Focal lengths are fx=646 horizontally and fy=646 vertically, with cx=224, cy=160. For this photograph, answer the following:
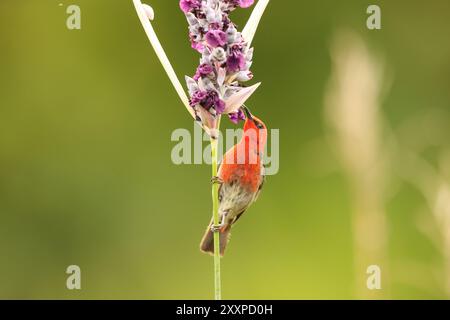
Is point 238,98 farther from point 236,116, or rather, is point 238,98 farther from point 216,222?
point 216,222

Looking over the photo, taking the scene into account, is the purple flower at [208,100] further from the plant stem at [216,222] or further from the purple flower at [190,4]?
the purple flower at [190,4]

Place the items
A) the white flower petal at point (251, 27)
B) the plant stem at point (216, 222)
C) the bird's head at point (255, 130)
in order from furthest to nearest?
the bird's head at point (255, 130), the white flower petal at point (251, 27), the plant stem at point (216, 222)

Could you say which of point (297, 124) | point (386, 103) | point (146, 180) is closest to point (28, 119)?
point (146, 180)

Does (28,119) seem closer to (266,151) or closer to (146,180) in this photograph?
(146,180)

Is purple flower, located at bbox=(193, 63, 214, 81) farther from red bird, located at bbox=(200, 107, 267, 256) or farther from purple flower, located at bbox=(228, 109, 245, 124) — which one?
red bird, located at bbox=(200, 107, 267, 256)

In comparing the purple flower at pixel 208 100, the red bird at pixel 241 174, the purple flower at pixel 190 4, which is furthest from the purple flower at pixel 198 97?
the red bird at pixel 241 174

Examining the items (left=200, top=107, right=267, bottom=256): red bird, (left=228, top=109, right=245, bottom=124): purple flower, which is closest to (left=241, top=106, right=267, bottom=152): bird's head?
(left=200, top=107, right=267, bottom=256): red bird
